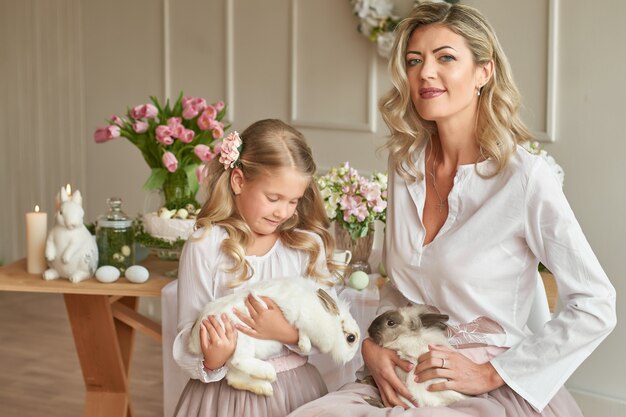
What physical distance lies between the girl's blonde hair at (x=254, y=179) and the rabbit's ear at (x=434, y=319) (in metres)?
0.32

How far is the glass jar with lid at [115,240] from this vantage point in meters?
2.91

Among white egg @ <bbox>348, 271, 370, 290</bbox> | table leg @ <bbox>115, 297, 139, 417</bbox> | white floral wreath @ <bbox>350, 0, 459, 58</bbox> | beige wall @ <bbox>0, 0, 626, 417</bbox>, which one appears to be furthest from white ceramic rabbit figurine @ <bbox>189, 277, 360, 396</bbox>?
white floral wreath @ <bbox>350, 0, 459, 58</bbox>

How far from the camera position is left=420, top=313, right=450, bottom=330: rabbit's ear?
209 cm

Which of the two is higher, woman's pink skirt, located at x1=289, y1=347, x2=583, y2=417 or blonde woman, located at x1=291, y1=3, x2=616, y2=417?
blonde woman, located at x1=291, y1=3, x2=616, y2=417

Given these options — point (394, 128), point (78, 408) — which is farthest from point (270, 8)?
point (394, 128)

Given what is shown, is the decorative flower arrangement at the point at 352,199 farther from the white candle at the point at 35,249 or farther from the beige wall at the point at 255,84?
the beige wall at the point at 255,84

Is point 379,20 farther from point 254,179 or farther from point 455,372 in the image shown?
point 455,372

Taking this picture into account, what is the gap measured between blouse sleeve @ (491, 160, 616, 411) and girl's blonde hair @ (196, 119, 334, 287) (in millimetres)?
535

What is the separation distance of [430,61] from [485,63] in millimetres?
124

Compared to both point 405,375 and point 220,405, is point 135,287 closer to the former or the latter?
point 220,405

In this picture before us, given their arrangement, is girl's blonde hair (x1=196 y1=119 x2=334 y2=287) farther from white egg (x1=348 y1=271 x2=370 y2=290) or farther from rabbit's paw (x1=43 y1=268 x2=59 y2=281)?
rabbit's paw (x1=43 y1=268 x2=59 y2=281)

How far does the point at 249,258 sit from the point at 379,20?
7.53 feet

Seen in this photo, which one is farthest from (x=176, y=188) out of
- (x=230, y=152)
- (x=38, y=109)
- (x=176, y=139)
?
(x=38, y=109)

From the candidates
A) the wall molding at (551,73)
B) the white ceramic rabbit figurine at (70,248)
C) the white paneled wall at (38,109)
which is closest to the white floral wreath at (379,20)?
the wall molding at (551,73)
